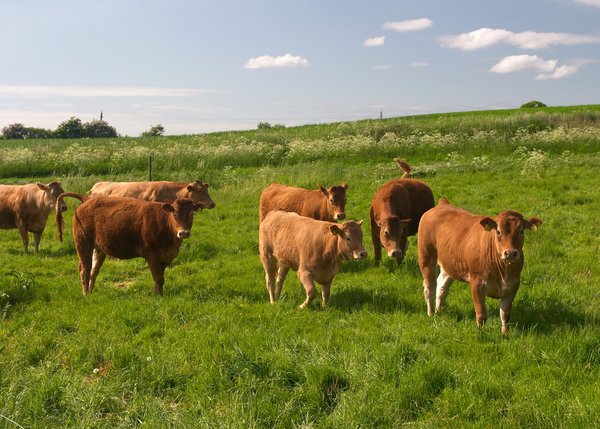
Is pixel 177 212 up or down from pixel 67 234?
up

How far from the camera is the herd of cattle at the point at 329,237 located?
17.4 ft

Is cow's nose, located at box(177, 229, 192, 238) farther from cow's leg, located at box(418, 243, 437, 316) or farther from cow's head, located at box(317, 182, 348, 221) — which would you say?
cow's leg, located at box(418, 243, 437, 316)

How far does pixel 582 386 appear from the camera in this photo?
12.8 feet

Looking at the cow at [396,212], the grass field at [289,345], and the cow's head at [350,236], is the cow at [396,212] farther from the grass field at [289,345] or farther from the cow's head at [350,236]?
the cow's head at [350,236]

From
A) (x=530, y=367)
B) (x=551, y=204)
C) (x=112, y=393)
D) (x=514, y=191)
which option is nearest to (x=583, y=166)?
(x=514, y=191)

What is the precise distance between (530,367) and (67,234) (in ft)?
37.4

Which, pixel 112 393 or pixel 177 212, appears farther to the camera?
pixel 177 212

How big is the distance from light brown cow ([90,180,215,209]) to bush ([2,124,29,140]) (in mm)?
71660

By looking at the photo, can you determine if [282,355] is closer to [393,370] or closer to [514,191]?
[393,370]

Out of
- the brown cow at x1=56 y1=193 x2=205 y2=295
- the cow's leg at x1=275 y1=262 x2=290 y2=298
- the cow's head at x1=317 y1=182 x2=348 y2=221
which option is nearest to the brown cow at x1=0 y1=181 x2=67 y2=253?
the brown cow at x1=56 y1=193 x2=205 y2=295

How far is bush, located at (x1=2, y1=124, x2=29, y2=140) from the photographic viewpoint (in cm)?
7231

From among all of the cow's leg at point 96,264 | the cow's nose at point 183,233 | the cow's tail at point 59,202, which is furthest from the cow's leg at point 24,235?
the cow's nose at point 183,233

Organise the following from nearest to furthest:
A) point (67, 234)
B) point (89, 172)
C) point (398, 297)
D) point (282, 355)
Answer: point (282, 355)
point (398, 297)
point (67, 234)
point (89, 172)

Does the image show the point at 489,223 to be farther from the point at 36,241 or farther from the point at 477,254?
the point at 36,241
